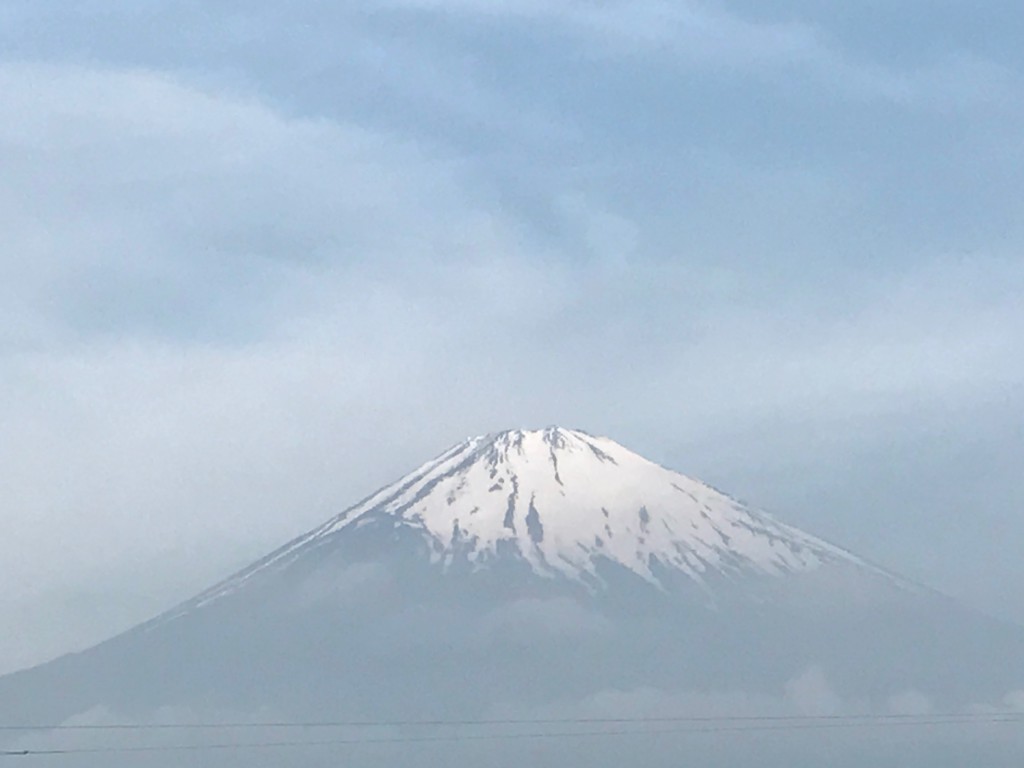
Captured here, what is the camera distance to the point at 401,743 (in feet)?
398

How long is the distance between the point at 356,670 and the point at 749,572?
2794 cm

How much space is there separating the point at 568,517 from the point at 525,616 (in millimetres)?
8486

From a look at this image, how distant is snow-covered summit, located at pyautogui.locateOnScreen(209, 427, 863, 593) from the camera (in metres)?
125

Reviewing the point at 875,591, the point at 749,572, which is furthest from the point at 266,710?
the point at 875,591

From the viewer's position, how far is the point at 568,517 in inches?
5010

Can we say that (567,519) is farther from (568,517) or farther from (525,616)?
(525,616)

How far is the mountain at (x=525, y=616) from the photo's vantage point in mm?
119062

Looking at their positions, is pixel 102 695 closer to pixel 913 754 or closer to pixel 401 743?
pixel 401 743

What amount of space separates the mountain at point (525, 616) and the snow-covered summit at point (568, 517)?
0.15 meters

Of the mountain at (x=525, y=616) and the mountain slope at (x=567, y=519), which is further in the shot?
the mountain slope at (x=567, y=519)

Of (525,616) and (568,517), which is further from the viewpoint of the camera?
(568,517)

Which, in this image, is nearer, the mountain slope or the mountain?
the mountain

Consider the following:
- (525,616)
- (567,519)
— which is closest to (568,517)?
(567,519)

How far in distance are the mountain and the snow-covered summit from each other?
0.50 feet
